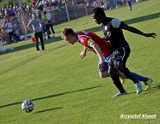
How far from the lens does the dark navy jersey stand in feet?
29.1

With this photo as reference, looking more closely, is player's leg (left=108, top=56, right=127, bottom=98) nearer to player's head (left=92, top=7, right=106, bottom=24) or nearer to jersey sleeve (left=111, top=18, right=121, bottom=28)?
jersey sleeve (left=111, top=18, right=121, bottom=28)

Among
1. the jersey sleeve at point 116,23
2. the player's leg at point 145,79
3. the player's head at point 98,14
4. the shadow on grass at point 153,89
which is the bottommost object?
the shadow on grass at point 153,89

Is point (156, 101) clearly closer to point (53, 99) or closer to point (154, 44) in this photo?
point (53, 99)

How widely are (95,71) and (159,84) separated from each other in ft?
14.0

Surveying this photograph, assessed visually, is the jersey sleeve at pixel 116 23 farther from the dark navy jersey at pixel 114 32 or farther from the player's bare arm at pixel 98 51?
the player's bare arm at pixel 98 51

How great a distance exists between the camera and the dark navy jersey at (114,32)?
8.88m

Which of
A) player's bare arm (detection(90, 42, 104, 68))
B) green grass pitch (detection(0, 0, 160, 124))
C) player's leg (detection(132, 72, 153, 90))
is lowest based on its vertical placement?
green grass pitch (detection(0, 0, 160, 124))

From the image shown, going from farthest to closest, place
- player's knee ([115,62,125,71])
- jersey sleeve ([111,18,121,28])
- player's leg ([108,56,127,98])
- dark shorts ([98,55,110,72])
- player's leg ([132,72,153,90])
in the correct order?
player's leg ([132,72,153,90])
dark shorts ([98,55,110,72])
player's leg ([108,56,127,98])
player's knee ([115,62,125,71])
jersey sleeve ([111,18,121,28])

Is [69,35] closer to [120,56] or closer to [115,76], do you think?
[120,56]

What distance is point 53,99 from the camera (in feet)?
37.0

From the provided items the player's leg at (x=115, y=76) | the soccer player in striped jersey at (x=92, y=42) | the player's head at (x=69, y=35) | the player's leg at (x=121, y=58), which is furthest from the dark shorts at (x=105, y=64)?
the player's head at (x=69, y=35)

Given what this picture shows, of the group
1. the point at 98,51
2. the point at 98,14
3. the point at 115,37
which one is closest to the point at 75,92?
the point at 115,37

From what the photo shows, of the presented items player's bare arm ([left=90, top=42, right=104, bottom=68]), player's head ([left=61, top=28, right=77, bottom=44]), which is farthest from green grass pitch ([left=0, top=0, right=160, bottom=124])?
player's head ([left=61, top=28, right=77, bottom=44])

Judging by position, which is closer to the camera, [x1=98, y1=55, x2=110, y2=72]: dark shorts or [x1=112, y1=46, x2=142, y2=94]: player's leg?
[x1=112, y1=46, x2=142, y2=94]: player's leg
